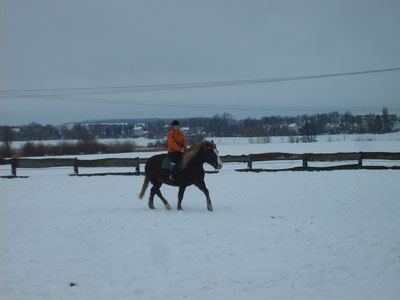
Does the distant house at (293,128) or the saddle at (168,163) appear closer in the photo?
the saddle at (168,163)

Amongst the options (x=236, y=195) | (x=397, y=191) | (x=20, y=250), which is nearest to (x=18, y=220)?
(x=20, y=250)

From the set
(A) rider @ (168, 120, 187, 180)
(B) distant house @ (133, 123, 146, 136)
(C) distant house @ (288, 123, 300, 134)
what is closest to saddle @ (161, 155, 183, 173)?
(A) rider @ (168, 120, 187, 180)

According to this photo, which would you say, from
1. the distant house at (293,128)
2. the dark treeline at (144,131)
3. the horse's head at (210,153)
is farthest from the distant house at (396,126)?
the horse's head at (210,153)

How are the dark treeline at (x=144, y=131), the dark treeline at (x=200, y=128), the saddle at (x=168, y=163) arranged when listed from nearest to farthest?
the saddle at (x=168, y=163) → the dark treeline at (x=144, y=131) → the dark treeline at (x=200, y=128)

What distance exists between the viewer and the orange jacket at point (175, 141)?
9328mm

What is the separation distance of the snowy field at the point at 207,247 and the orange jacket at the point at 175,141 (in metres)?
1.69

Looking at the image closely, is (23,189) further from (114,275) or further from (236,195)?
(114,275)

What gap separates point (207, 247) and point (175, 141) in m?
3.97

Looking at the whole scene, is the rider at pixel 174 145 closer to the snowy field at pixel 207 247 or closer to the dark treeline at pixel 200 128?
the snowy field at pixel 207 247

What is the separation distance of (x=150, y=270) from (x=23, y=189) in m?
9.76

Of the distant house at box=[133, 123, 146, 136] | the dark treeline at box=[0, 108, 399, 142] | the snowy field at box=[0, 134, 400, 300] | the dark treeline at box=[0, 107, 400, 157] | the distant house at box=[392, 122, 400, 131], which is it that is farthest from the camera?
the distant house at box=[392, 122, 400, 131]

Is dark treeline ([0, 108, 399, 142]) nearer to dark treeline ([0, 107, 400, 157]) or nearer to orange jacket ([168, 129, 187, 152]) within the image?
dark treeline ([0, 107, 400, 157])

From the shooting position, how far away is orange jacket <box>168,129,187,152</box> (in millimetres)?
9328

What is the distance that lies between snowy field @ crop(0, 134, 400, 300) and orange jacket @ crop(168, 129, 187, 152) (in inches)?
66.5
